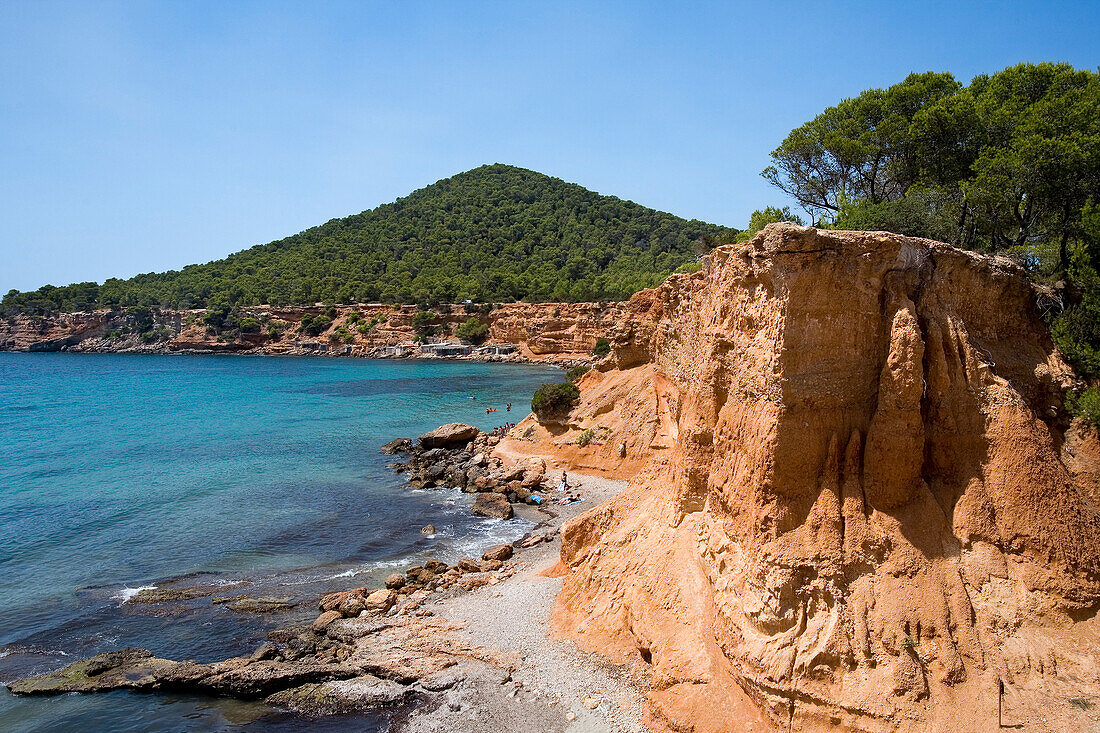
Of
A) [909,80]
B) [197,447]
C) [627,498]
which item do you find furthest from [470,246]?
[627,498]

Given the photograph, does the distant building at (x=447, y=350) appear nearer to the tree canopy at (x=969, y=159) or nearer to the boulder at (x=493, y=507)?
the boulder at (x=493, y=507)

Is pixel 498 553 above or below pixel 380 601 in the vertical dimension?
above

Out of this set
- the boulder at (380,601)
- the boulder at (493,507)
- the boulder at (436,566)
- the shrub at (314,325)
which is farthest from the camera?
the shrub at (314,325)

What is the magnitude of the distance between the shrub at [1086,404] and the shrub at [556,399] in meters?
26.2

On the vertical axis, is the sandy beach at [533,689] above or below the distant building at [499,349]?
below

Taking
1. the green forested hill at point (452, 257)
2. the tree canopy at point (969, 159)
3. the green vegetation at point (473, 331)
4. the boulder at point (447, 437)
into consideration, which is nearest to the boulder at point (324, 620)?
the tree canopy at point (969, 159)

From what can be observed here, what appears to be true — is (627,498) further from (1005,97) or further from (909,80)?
(909,80)

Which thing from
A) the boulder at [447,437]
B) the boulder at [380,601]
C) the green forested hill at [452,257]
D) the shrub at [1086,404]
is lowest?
the boulder at [380,601]

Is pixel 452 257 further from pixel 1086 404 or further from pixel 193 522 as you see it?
pixel 1086 404

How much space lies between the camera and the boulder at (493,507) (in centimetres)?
2686

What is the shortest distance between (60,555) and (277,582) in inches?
385

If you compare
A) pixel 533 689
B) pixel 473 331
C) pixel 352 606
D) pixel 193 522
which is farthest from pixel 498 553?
pixel 473 331

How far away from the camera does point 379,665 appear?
549 inches

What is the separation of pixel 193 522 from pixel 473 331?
80290 millimetres
